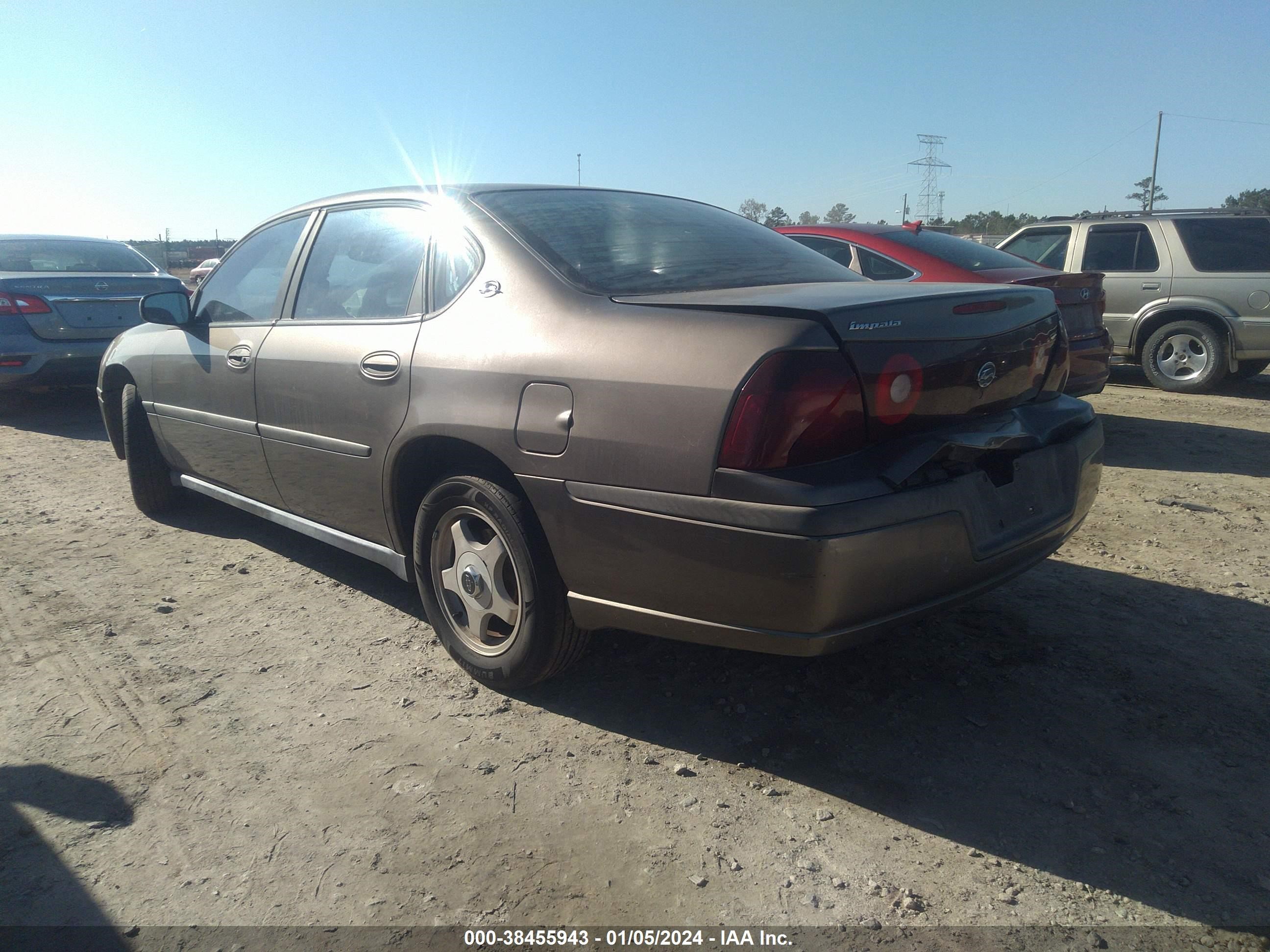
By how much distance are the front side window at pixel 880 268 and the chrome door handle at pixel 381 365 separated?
407 cm

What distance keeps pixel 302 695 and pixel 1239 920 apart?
262 centimetres

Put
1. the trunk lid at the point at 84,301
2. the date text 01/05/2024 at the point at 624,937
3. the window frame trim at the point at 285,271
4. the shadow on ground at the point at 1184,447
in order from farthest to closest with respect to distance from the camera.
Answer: the trunk lid at the point at 84,301 → the shadow on ground at the point at 1184,447 → the window frame trim at the point at 285,271 → the date text 01/05/2024 at the point at 624,937

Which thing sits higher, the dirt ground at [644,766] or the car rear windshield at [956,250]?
the car rear windshield at [956,250]

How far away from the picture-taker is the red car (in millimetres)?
5719

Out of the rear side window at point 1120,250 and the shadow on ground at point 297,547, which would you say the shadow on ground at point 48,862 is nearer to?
the shadow on ground at point 297,547

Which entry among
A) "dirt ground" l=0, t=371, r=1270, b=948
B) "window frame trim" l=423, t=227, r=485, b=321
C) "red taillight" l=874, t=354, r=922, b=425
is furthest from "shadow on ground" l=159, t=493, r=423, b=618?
"red taillight" l=874, t=354, r=922, b=425

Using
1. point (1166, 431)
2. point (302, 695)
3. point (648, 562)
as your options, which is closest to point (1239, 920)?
point (648, 562)

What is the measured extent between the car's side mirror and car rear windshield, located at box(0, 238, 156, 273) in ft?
16.0

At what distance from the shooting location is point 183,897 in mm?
2035

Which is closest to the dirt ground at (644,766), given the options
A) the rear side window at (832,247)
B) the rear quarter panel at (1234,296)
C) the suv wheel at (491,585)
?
the suv wheel at (491,585)

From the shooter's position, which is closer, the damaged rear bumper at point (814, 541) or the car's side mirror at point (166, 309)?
the damaged rear bumper at point (814, 541)

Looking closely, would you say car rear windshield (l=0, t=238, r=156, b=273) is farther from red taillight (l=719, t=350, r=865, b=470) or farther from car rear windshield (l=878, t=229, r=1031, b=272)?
red taillight (l=719, t=350, r=865, b=470)

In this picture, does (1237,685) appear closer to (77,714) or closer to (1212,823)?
(1212,823)

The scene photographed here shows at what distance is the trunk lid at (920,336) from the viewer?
2.18 meters
